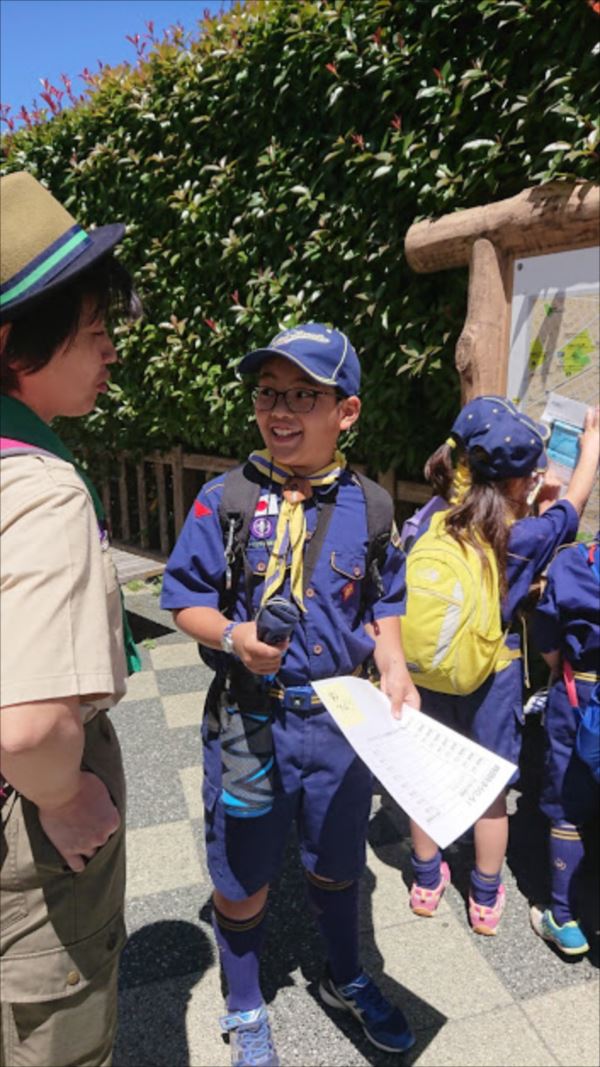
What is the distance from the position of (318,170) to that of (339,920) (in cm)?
374

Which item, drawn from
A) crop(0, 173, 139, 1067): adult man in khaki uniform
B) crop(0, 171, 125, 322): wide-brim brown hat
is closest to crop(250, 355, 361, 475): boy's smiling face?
crop(0, 173, 139, 1067): adult man in khaki uniform

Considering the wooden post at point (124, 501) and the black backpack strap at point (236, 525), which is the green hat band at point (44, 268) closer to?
the black backpack strap at point (236, 525)

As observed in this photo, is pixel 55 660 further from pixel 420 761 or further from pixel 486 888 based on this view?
pixel 486 888

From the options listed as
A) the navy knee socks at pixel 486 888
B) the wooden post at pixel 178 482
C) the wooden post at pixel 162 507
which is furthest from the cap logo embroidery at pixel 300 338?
the wooden post at pixel 162 507

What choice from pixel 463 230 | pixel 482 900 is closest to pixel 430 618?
pixel 482 900

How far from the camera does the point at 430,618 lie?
2.28 m

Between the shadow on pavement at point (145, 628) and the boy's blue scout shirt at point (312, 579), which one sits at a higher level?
the boy's blue scout shirt at point (312, 579)

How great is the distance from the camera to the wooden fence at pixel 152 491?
6363mm

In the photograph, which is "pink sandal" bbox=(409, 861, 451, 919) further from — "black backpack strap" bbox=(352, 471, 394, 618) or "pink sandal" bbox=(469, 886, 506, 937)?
"black backpack strap" bbox=(352, 471, 394, 618)

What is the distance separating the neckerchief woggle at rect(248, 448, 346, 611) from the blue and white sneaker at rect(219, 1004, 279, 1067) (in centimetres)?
117

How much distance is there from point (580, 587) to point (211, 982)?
5.58 ft

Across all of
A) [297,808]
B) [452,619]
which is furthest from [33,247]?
[452,619]

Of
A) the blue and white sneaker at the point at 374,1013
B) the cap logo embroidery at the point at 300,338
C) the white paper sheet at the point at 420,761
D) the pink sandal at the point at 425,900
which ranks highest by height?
the cap logo embroidery at the point at 300,338

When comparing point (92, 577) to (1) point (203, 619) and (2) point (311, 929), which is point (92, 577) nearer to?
(1) point (203, 619)
